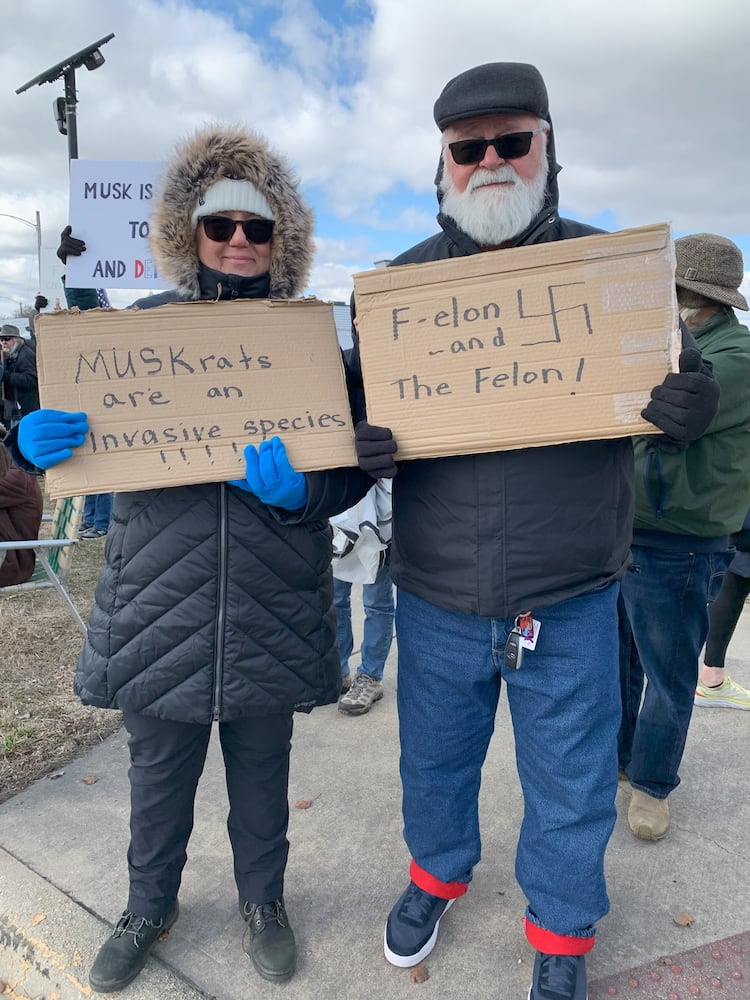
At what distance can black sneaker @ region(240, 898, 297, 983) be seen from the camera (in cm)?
184

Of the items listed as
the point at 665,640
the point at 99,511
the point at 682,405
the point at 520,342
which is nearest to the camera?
the point at 682,405

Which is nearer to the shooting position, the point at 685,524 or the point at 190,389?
the point at 190,389

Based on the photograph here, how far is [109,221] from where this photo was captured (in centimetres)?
360

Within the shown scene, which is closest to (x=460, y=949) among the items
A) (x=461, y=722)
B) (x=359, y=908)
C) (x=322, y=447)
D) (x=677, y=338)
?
(x=359, y=908)

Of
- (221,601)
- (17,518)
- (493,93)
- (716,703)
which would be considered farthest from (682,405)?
(17,518)

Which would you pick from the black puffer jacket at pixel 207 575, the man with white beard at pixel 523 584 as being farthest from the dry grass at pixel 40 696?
the man with white beard at pixel 523 584

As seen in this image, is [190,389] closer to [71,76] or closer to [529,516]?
[529,516]

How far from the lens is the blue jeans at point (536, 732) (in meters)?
1.68

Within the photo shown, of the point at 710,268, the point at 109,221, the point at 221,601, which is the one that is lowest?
the point at 221,601

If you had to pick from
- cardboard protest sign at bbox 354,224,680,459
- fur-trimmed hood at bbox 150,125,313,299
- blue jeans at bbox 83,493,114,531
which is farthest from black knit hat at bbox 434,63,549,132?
blue jeans at bbox 83,493,114,531

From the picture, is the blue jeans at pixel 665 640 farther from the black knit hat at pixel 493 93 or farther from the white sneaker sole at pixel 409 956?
the black knit hat at pixel 493 93

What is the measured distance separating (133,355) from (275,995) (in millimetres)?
1625

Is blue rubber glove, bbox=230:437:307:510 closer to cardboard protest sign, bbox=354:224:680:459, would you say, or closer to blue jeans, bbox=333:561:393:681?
cardboard protest sign, bbox=354:224:680:459

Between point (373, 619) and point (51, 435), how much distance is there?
2.05 meters
